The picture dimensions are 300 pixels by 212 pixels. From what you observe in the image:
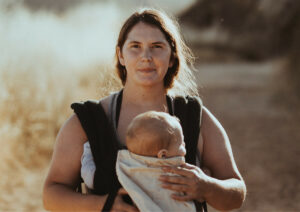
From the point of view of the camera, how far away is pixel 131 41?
2.70 m

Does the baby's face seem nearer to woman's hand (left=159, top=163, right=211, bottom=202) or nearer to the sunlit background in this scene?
woman's hand (left=159, top=163, right=211, bottom=202)

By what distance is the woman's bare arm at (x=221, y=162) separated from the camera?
2.57m

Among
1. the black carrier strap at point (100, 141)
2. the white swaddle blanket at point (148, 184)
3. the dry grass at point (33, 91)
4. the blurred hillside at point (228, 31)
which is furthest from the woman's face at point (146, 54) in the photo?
the blurred hillside at point (228, 31)

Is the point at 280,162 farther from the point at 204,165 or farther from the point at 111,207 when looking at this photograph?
the point at 111,207

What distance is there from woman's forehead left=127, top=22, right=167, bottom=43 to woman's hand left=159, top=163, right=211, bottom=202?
0.71m

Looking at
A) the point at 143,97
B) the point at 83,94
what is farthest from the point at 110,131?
the point at 83,94

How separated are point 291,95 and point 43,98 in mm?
6178

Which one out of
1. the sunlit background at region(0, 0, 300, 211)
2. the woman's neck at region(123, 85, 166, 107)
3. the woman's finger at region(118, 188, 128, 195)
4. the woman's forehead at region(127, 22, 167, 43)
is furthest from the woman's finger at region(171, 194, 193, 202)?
the sunlit background at region(0, 0, 300, 211)

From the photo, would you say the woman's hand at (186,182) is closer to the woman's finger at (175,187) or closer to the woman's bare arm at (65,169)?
the woman's finger at (175,187)

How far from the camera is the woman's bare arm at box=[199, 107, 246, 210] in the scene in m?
2.57

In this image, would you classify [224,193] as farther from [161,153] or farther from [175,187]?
[161,153]

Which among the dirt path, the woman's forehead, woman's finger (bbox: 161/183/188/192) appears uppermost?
the woman's forehead

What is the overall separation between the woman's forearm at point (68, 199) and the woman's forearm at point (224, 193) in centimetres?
51

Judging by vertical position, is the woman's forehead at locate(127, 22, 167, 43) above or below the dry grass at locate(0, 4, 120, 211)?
above
